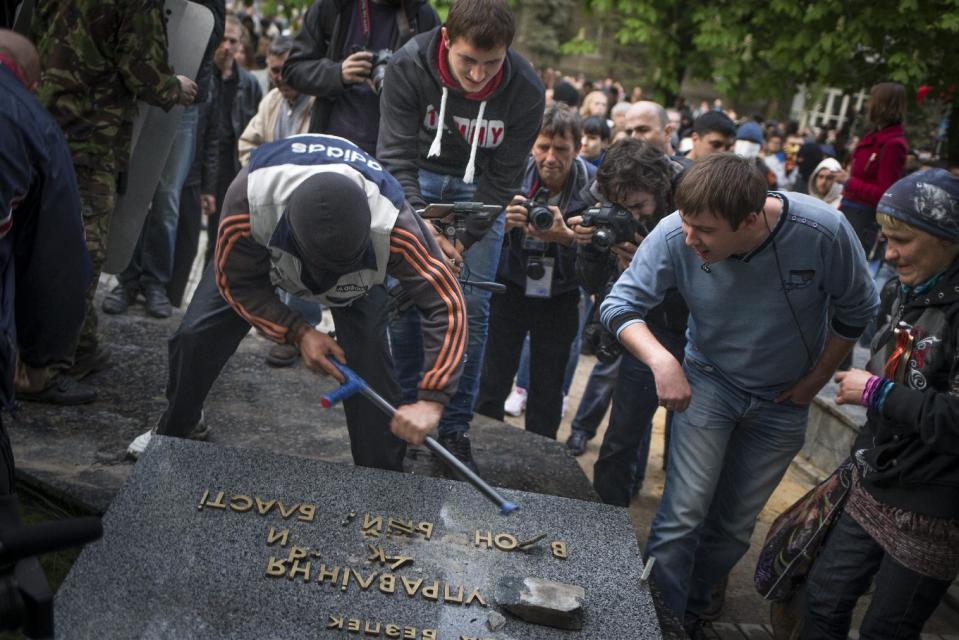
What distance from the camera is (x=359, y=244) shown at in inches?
112

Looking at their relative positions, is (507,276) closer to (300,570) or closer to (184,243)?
(300,570)

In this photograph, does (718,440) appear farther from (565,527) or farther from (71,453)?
(71,453)

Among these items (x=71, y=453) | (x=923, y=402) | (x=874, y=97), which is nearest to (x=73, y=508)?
(x=71, y=453)

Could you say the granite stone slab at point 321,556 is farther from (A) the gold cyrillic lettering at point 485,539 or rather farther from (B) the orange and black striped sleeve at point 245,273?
(B) the orange and black striped sleeve at point 245,273

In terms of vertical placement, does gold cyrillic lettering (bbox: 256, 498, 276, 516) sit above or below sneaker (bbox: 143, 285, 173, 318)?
above

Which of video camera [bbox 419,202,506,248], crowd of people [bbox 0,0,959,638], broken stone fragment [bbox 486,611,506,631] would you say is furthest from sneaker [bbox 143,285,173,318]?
broken stone fragment [bbox 486,611,506,631]

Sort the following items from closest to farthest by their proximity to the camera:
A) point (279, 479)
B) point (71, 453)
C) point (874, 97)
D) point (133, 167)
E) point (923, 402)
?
point (923, 402)
point (279, 479)
point (71, 453)
point (133, 167)
point (874, 97)

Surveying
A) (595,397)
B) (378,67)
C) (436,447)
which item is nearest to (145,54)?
(378,67)

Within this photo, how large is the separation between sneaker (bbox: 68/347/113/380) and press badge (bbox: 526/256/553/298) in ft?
7.02

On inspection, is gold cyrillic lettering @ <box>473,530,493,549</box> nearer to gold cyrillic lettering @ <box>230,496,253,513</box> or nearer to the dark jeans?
gold cyrillic lettering @ <box>230,496,253,513</box>

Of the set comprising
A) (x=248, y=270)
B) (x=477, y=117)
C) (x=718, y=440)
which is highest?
(x=477, y=117)

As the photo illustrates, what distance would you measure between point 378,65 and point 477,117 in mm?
651

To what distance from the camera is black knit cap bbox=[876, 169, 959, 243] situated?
2.87m

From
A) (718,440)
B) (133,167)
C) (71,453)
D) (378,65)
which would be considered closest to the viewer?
(718,440)
